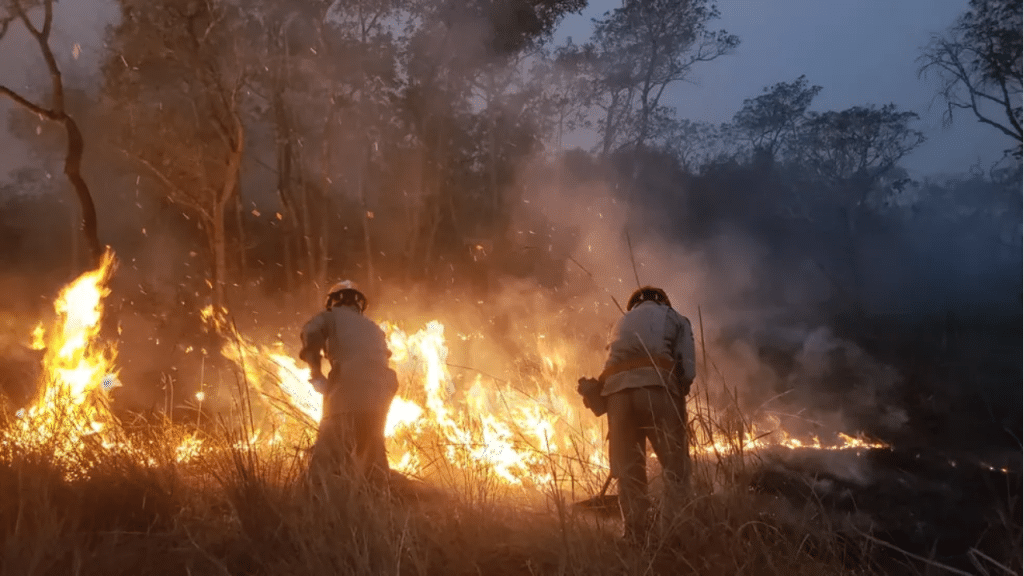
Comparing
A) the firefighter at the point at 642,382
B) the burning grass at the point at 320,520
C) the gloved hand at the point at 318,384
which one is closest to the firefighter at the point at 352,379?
the gloved hand at the point at 318,384

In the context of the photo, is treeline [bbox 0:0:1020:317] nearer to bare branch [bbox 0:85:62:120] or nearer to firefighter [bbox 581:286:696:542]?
bare branch [bbox 0:85:62:120]

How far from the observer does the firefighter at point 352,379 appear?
5.13 m

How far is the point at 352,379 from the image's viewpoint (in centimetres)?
523

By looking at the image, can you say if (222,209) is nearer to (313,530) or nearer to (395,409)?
(395,409)

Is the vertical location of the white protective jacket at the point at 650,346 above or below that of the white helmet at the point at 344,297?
below

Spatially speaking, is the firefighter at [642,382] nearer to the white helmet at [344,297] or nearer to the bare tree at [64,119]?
the white helmet at [344,297]

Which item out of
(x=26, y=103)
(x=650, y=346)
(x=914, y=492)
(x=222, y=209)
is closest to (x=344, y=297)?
(x=650, y=346)

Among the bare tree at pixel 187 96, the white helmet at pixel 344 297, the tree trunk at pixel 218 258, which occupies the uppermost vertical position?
the bare tree at pixel 187 96

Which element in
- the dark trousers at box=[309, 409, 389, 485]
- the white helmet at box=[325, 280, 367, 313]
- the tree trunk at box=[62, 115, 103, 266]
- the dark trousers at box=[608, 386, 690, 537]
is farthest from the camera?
the tree trunk at box=[62, 115, 103, 266]

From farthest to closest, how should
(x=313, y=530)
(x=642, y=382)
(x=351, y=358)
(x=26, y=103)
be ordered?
(x=26, y=103)
(x=351, y=358)
(x=642, y=382)
(x=313, y=530)

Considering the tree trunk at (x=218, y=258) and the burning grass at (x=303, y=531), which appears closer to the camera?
the burning grass at (x=303, y=531)

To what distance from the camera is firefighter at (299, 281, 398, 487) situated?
5.13 meters

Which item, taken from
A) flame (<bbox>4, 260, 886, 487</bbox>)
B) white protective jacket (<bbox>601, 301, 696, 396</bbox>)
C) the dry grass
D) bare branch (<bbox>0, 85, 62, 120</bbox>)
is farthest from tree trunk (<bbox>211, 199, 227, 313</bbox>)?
white protective jacket (<bbox>601, 301, 696, 396</bbox>)

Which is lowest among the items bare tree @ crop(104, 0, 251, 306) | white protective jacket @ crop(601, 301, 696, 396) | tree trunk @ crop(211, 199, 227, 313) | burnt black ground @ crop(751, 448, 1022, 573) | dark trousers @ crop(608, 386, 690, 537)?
burnt black ground @ crop(751, 448, 1022, 573)
